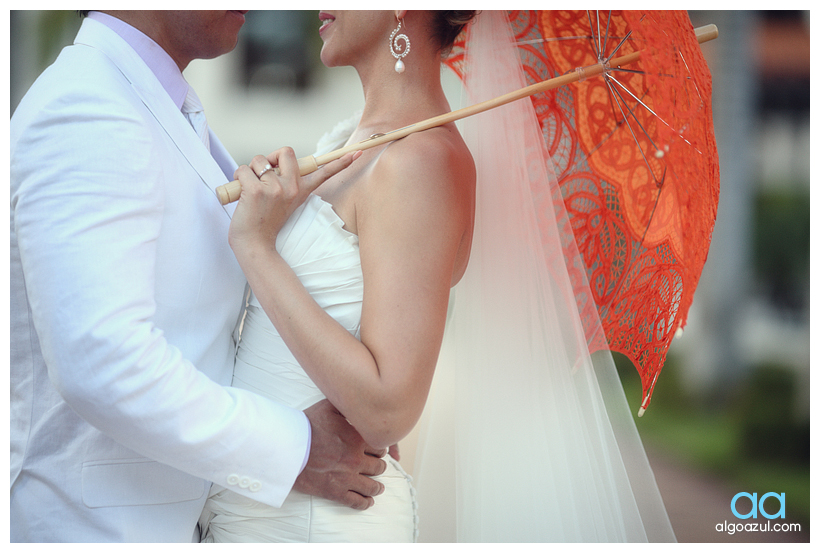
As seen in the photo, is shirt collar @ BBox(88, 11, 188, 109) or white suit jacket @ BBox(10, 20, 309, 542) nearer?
white suit jacket @ BBox(10, 20, 309, 542)

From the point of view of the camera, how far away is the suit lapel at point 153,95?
4.40ft

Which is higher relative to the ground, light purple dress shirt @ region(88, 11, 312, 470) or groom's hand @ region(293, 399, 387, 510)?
light purple dress shirt @ region(88, 11, 312, 470)

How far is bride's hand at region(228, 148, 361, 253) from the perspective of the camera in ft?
4.37

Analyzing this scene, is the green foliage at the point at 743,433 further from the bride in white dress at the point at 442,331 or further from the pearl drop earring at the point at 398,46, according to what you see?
the pearl drop earring at the point at 398,46

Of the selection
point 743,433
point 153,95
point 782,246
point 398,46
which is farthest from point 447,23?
point 782,246

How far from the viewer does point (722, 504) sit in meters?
4.75

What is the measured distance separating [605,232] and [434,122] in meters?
0.67

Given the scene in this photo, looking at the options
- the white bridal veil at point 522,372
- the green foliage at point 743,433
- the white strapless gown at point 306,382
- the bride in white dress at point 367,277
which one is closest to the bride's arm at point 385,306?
the bride in white dress at point 367,277

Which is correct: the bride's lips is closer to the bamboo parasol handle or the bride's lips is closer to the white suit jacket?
the bamboo parasol handle

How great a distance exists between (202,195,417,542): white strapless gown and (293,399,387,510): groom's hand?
43mm

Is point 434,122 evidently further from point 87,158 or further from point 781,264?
point 781,264

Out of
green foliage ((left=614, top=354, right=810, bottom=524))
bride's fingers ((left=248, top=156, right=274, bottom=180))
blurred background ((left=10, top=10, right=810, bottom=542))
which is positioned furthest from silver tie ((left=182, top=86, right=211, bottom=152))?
green foliage ((left=614, top=354, right=810, bottom=524))
